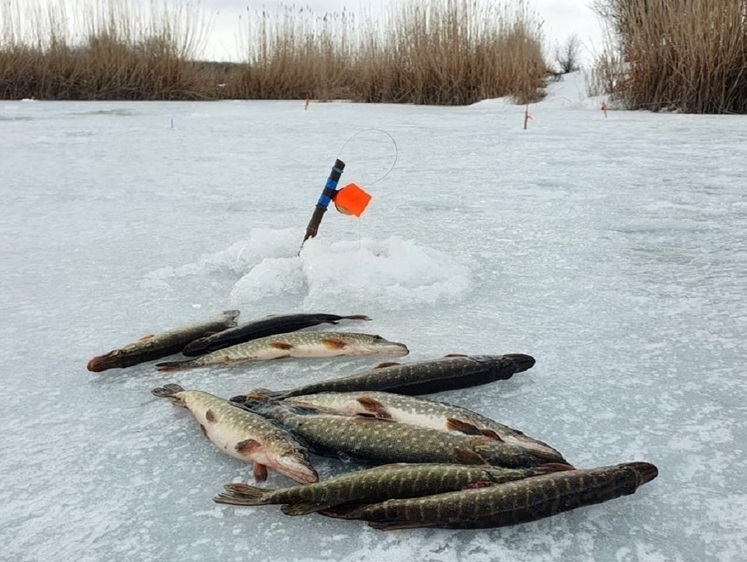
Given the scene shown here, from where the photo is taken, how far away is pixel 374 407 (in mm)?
1685

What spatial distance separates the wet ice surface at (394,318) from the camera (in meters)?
1.34

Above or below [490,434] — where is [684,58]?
above

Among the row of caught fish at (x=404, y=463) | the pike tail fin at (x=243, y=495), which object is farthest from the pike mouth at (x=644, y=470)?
the pike tail fin at (x=243, y=495)

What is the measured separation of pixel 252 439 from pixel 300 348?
2.09 feet

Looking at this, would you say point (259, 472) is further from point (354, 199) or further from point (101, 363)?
point (354, 199)

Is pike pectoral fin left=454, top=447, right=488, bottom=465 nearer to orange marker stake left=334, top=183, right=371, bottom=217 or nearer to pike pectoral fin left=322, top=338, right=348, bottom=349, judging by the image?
pike pectoral fin left=322, top=338, right=348, bottom=349

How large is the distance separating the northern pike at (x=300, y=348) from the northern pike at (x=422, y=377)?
22 cm

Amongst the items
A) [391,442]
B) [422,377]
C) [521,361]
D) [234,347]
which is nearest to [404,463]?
[391,442]

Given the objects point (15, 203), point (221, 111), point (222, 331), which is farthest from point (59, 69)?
point (222, 331)

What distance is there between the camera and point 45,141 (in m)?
7.77

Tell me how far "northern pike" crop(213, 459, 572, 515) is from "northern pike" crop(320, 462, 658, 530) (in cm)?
3

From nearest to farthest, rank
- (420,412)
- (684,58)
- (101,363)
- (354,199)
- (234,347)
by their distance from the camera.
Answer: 1. (420,412)
2. (101,363)
3. (234,347)
4. (354,199)
5. (684,58)

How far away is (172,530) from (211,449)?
309mm

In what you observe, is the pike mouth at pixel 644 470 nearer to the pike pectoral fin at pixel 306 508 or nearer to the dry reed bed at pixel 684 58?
the pike pectoral fin at pixel 306 508
